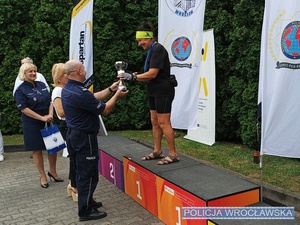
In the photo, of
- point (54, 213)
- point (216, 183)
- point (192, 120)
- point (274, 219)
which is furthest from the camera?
point (192, 120)

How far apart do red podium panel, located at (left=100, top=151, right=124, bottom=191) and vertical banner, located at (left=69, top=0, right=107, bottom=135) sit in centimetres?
121

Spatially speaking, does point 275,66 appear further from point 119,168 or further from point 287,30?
point 119,168

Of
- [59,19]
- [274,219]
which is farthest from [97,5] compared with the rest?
[274,219]

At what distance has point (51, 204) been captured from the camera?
4.64 meters

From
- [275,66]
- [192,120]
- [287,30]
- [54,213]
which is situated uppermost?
[287,30]

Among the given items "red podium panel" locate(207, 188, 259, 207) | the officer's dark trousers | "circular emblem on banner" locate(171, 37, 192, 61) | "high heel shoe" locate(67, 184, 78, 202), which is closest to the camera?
"red podium panel" locate(207, 188, 259, 207)

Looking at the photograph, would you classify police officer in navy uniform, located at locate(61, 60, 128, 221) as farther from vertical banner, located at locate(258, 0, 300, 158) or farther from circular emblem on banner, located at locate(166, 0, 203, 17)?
circular emblem on banner, located at locate(166, 0, 203, 17)

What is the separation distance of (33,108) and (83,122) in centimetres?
155

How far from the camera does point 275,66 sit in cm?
380

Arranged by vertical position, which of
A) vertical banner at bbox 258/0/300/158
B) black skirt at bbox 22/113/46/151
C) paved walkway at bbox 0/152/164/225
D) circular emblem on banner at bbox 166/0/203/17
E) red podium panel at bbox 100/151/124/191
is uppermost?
circular emblem on banner at bbox 166/0/203/17

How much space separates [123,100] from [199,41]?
12.5 feet

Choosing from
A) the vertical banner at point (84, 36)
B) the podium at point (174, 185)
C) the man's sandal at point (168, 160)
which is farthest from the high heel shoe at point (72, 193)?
the vertical banner at point (84, 36)

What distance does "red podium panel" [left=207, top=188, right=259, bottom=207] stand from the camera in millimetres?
3248

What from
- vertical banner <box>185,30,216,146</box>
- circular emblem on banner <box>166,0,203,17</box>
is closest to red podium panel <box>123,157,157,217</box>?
circular emblem on banner <box>166,0,203,17</box>
